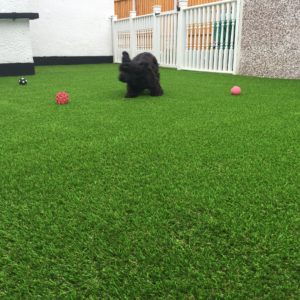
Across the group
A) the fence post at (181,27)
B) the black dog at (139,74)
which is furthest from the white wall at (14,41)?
the black dog at (139,74)

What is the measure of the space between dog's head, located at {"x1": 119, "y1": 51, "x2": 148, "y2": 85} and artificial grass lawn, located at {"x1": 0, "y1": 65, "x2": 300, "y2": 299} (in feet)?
3.79

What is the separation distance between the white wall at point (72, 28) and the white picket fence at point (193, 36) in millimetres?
1583

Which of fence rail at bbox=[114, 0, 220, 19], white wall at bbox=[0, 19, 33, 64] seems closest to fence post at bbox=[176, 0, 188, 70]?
white wall at bbox=[0, 19, 33, 64]

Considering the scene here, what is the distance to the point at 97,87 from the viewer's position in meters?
4.73

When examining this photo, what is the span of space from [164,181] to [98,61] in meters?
9.68

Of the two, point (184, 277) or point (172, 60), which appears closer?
point (184, 277)

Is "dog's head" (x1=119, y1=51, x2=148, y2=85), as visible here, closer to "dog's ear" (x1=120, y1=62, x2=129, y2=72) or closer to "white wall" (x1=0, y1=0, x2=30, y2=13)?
"dog's ear" (x1=120, y1=62, x2=129, y2=72)

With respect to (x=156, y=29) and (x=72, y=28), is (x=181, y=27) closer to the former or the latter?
(x=156, y=29)

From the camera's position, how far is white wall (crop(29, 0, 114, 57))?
9578mm

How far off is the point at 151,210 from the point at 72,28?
9924 millimetres

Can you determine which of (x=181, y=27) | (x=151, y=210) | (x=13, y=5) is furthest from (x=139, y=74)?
(x=13, y=5)

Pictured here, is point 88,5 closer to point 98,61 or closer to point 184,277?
point 98,61

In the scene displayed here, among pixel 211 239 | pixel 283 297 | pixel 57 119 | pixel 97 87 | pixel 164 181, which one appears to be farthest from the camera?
pixel 97 87

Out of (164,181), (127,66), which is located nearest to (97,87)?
(127,66)
